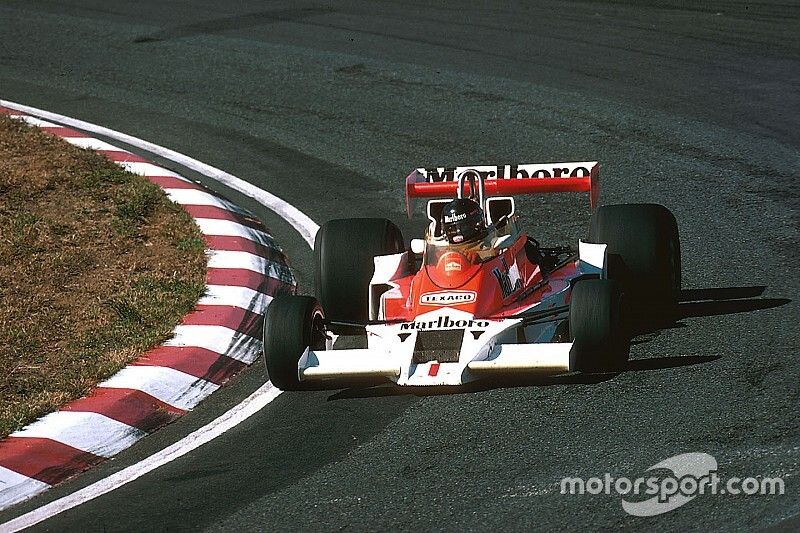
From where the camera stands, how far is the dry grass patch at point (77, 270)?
328 inches

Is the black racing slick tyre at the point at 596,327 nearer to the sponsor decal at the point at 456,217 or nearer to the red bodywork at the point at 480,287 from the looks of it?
the red bodywork at the point at 480,287

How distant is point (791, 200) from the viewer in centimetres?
1099

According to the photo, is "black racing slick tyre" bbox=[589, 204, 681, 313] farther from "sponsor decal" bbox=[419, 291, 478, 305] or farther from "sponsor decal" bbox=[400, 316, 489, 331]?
"sponsor decal" bbox=[400, 316, 489, 331]

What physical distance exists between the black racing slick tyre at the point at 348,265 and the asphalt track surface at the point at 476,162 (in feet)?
2.26

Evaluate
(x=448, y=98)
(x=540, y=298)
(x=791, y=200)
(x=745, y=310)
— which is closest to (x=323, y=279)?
(x=540, y=298)

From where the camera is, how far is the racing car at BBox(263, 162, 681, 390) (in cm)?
748

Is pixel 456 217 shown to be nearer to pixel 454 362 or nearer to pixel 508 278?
pixel 508 278

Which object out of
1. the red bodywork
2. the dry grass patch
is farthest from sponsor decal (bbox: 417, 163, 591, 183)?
the dry grass patch

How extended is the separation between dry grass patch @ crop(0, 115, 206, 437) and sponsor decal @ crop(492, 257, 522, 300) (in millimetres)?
2087

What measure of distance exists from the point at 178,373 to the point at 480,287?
1.79 m

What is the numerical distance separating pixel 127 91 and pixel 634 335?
8506mm

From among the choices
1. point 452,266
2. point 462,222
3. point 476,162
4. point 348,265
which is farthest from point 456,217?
point 476,162
